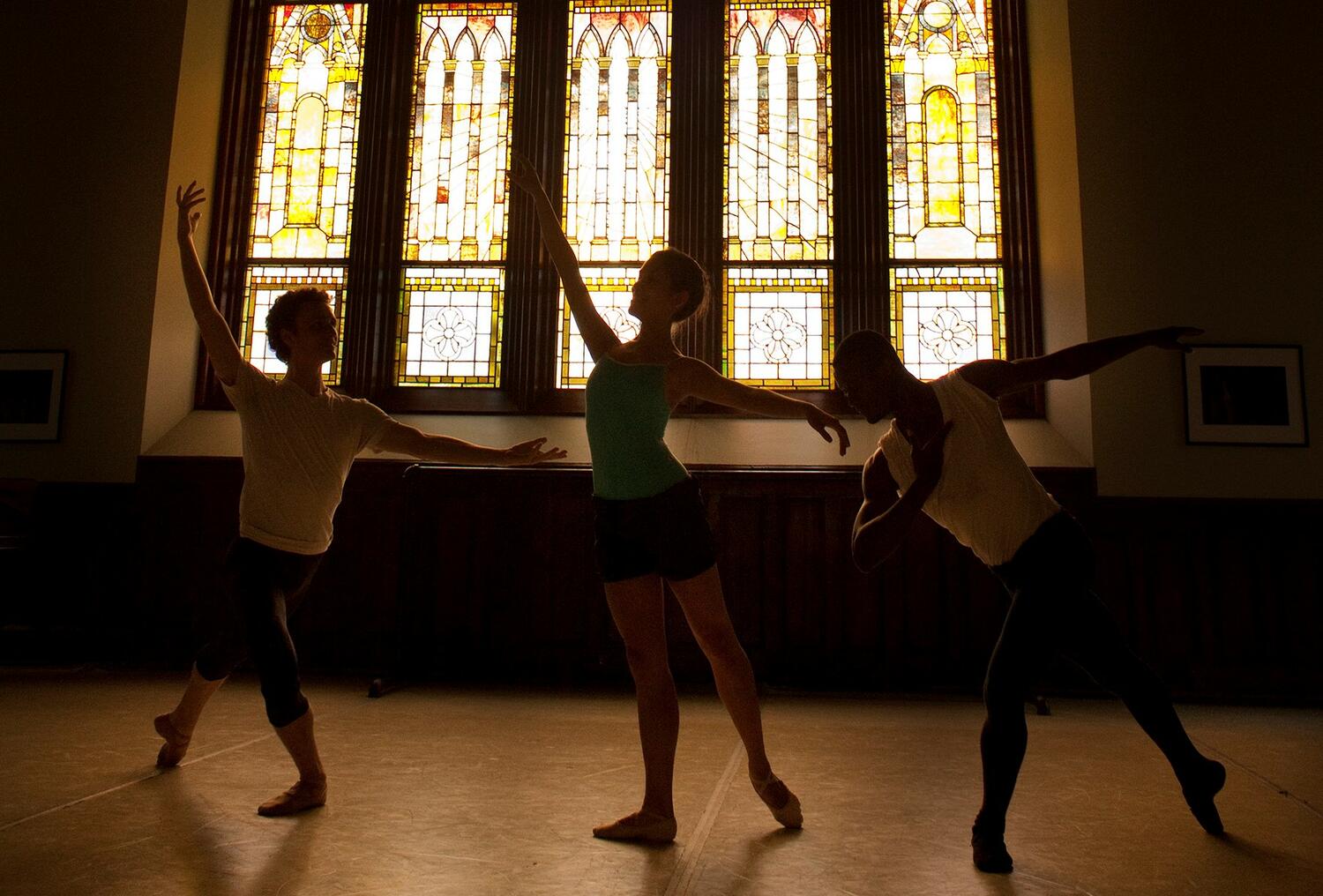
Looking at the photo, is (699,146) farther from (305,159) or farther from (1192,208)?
(1192,208)

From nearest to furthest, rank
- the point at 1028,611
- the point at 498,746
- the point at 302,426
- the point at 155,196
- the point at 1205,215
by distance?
the point at 1028,611
the point at 302,426
the point at 498,746
the point at 1205,215
the point at 155,196

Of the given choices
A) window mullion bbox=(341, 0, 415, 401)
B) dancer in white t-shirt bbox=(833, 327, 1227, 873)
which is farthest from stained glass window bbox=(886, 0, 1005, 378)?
dancer in white t-shirt bbox=(833, 327, 1227, 873)

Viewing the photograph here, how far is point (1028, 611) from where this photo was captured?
1654 millimetres

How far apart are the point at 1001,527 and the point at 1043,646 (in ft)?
0.78

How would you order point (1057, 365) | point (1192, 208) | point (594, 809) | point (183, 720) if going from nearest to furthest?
point (1057, 365), point (594, 809), point (183, 720), point (1192, 208)

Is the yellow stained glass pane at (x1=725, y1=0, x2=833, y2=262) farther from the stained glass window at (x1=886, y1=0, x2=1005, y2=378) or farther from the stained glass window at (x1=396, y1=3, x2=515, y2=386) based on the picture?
the stained glass window at (x1=396, y1=3, x2=515, y2=386)

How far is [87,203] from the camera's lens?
4797mm

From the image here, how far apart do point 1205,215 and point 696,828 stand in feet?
13.8

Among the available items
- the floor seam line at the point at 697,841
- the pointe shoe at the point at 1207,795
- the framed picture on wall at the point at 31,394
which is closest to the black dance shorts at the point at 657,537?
the floor seam line at the point at 697,841

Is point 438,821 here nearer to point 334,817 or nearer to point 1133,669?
point 334,817

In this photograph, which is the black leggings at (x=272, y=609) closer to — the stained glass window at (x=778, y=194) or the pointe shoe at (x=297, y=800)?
the pointe shoe at (x=297, y=800)

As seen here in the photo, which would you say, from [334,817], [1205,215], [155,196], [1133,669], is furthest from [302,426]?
[1205,215]

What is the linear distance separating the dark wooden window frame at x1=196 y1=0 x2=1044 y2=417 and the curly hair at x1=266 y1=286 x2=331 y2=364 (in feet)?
9.05

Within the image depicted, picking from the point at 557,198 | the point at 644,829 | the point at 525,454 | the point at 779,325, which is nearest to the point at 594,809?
the point at 644,829
